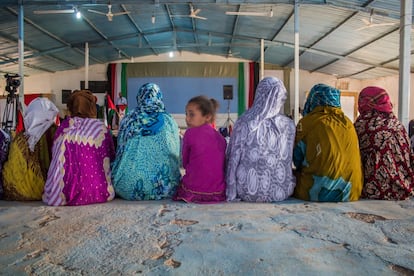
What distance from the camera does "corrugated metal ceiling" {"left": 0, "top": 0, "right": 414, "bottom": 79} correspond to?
774 cm

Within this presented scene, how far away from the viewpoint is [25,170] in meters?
2.62

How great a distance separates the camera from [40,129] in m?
2.67

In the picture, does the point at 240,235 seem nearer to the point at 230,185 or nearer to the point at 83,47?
the point at 230,185

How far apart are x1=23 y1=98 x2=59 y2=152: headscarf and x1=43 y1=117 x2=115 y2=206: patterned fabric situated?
19cm

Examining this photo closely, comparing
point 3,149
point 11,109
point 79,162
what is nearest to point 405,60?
point 79,162

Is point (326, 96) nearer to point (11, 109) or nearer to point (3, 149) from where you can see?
point (3, 149)

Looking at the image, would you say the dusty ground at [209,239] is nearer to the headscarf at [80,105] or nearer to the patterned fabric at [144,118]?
the patterned fabric at [144,118]

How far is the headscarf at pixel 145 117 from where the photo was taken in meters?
2.62

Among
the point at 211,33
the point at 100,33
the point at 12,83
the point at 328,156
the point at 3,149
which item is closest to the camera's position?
the point at 328,156

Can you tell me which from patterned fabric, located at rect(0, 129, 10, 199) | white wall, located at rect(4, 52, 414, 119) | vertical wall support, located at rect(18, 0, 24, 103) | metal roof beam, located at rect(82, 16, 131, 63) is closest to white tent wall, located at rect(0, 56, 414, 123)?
white wall, located at rect(4, 52, 414, 119)

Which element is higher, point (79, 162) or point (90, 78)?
point (90, 78)

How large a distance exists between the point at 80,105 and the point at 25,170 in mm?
613

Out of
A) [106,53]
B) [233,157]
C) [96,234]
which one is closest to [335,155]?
[233,157]

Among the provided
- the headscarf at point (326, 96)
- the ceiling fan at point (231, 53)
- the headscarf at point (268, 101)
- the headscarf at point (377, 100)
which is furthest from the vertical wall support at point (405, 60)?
the ceiling fan at point (231, 53)
